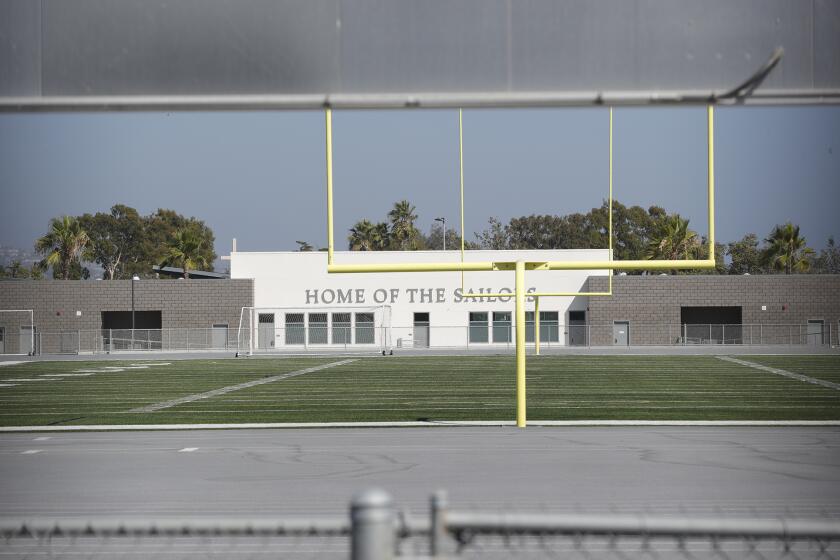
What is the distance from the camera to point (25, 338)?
2144 inches

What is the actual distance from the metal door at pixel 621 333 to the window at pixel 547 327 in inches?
121

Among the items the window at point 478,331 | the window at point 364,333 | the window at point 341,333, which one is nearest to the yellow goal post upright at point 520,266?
the window at point 341,333

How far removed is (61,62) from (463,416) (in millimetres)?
12489

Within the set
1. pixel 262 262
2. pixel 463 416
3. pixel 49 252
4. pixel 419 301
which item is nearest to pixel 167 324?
pixel 262 262

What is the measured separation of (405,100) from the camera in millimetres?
5180

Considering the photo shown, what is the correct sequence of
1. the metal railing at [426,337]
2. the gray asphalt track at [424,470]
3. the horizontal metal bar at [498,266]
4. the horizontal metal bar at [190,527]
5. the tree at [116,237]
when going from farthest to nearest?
the tree at [116,237], the metal railing at [426,337], the horizontal metal bar at [498,266], the gray asphalt track at [424,470], the horizontal metal bar at [190,527]

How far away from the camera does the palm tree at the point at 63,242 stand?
77312mm

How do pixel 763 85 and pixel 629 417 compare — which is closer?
pixel 763 85

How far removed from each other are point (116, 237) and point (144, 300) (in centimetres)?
5422

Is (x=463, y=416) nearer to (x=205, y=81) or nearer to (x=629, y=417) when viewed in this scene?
(x=629, y=417)

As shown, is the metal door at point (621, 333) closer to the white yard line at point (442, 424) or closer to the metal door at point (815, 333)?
the metal door at point (815, 333)

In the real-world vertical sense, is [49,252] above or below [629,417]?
above

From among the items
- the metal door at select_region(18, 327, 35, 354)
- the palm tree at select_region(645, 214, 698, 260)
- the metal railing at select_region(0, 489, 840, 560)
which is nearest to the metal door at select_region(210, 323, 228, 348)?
the metal door at select_region(18, 327, 35, 354)

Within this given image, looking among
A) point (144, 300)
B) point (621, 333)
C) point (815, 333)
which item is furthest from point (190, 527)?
point (144, 300)
